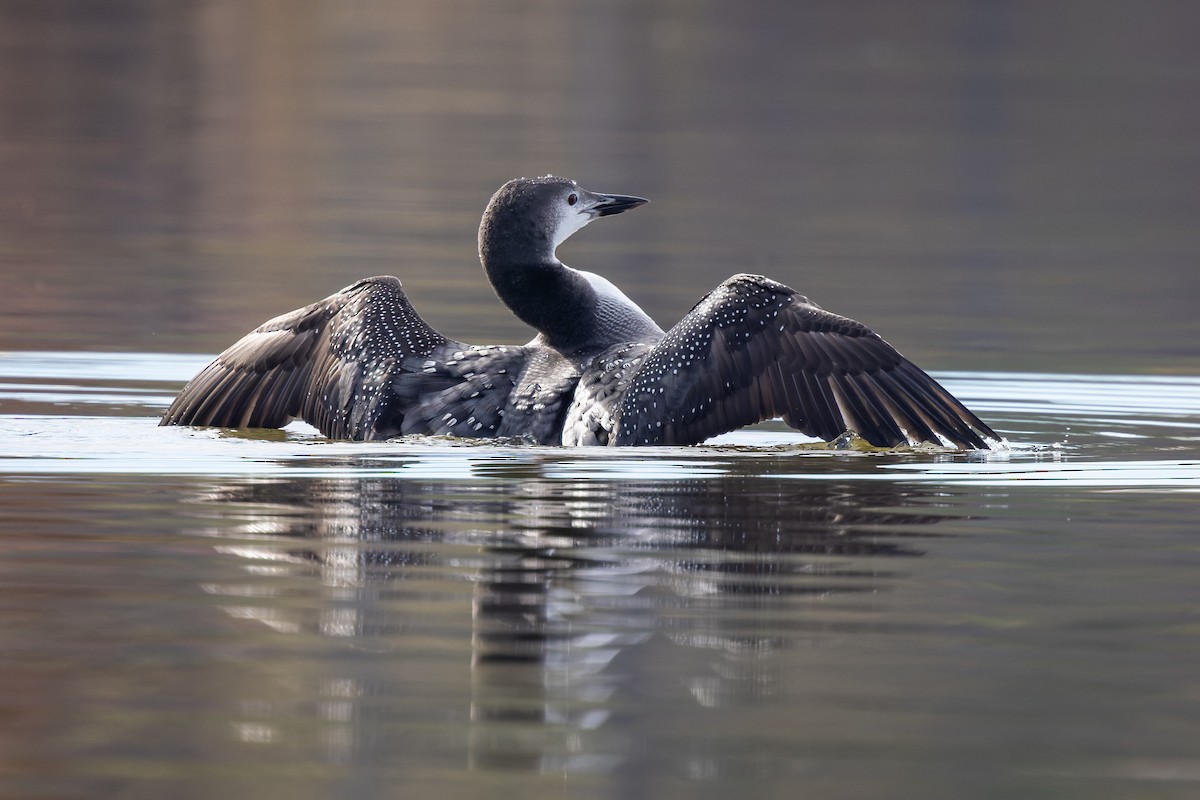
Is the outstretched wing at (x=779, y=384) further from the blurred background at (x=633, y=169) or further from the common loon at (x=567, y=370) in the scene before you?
the blurred background at (x=633, y=169)

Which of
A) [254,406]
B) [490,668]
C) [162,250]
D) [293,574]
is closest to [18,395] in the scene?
[254,406]

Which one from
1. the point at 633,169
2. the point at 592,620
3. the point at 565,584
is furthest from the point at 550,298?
the point at 633,169

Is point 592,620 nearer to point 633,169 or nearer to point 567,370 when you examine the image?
point 567,370

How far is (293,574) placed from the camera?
18.3ft

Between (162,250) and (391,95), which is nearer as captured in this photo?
(162,250)

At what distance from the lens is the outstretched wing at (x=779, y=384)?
7582 millimetres

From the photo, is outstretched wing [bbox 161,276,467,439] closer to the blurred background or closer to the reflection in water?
the reflection in water

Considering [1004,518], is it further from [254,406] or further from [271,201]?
[271,201]

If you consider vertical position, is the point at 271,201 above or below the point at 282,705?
above

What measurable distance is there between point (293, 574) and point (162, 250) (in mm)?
Answer: 9151

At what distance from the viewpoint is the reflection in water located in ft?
14.9

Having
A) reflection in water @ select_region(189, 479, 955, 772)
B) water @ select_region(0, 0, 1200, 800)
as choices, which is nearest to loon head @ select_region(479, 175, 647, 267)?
water @ select_region(0, 0, 1200, 800)

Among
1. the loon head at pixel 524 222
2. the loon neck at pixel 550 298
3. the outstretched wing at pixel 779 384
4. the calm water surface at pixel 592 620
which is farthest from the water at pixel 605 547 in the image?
the loon head at pixel 524 222

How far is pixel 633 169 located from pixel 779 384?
39.3 ft
